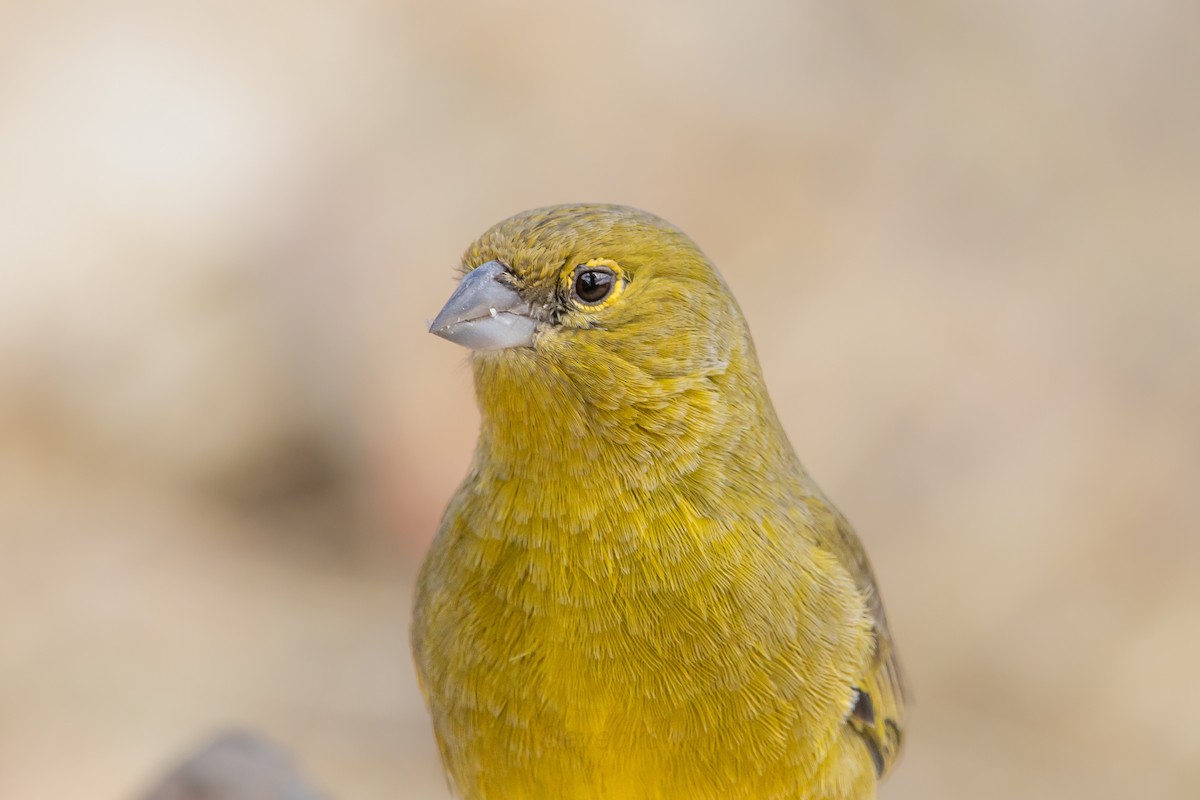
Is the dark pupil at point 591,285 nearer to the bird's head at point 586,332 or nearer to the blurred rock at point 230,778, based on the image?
the bird's head at point 586,332

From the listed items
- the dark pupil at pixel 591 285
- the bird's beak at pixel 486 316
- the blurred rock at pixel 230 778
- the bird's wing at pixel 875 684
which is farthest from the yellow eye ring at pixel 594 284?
the blurred rock at pixel 230 778

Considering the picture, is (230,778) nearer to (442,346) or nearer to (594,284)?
(594,284)

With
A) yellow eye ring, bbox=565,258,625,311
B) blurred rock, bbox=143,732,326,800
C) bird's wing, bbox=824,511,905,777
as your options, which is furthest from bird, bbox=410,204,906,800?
blurred rock, bbox=143,732,326,800

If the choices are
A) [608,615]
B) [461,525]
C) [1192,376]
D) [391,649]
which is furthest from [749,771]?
[1192,376]

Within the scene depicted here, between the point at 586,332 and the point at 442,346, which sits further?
the point at 442,346

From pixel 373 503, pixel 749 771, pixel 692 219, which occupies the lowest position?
pixel 373 503

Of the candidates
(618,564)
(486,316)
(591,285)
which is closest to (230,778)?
(618,564)

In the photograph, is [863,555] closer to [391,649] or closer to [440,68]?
[391,649]
